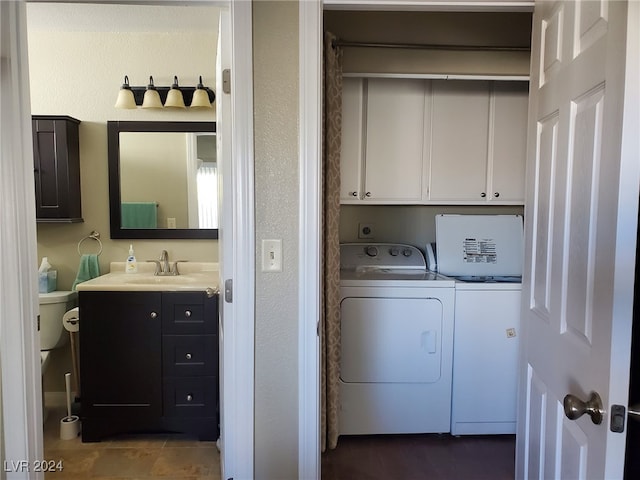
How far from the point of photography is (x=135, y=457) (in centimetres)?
225

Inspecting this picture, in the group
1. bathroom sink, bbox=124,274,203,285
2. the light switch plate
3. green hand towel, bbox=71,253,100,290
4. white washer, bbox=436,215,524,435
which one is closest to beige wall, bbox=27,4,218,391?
green hand towel, bbox=71,253,100,290

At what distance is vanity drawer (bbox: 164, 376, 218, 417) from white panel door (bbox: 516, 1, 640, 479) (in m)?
1.58

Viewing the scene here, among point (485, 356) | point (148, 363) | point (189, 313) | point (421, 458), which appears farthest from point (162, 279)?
point (485, 356)

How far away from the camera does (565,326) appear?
1.07 meters

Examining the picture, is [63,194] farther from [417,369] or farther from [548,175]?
[548,175]

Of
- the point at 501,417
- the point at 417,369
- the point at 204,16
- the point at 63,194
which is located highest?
the point at 204,16

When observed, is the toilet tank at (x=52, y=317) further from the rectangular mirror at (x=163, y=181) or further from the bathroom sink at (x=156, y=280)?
the rectangular mirror at (x=163, y=181)

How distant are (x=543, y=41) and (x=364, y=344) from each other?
160 centimetres

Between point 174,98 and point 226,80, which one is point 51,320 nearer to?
point 174,98

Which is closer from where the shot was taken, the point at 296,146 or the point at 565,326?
the point at 565,326

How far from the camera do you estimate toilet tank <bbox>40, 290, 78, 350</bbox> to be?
8.17 ft

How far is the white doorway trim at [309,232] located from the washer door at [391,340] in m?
0.84

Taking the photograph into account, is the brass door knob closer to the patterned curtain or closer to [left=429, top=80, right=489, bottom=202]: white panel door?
the patterned curtain

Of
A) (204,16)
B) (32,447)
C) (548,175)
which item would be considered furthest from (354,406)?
(204,16)
